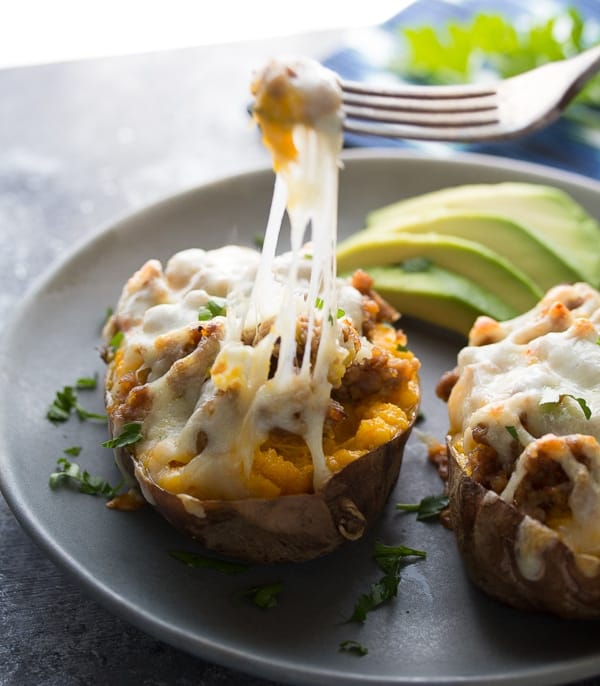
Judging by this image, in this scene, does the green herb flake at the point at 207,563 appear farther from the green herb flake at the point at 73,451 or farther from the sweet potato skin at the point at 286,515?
the green herb flake at the point at 73,451

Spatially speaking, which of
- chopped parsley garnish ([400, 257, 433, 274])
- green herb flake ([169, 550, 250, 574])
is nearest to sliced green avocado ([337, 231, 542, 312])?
chopped parsley garnish ([400, 257, 433, 274])

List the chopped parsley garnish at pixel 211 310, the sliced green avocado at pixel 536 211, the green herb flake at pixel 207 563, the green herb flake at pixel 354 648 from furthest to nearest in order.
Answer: the sliced green avocado at pixel 536 211 < the chopped parsley garnish at pixel 211 310 < the green herb flake at pixel 207 563 < the green herb flake at pixel 354 648

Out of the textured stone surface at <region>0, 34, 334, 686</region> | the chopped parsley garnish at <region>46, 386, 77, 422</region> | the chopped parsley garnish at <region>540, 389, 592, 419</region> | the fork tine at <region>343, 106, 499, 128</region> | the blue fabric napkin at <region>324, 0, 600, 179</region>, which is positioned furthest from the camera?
the blue fabric napkin at <region>324, 0, 600, 179</region>

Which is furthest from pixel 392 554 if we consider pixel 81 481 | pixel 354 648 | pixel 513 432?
pixel 81 481

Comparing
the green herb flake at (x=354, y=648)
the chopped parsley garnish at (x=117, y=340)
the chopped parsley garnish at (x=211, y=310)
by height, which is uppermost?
the chopped parsley garnish at (x=211, y=310)

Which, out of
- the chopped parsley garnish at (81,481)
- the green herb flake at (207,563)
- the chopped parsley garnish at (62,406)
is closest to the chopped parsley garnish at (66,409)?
the chopped parsley garnish at (62,406)

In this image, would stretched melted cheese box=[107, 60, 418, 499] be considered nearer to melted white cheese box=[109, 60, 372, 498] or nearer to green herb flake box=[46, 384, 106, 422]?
melted white cheese box=[109, 60, 372, 498]
